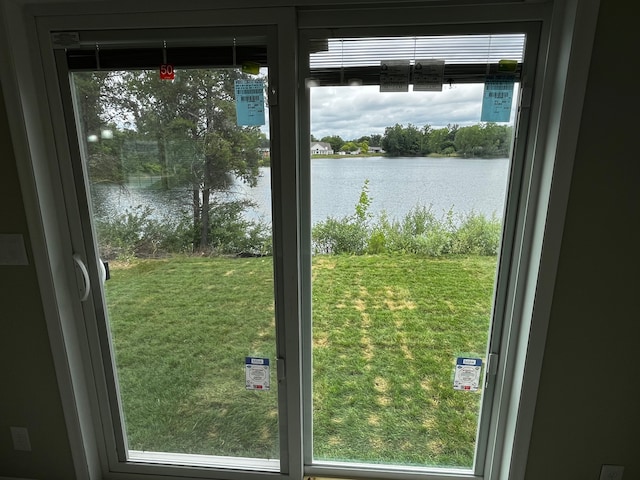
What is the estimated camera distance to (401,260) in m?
1.39

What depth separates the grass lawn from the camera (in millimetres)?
1416

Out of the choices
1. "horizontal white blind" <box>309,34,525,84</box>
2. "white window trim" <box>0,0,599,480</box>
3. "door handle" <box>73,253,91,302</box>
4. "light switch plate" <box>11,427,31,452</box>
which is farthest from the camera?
"light switch plate" <box>11,427,31,452</box>

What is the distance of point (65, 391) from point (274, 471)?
1.00 m

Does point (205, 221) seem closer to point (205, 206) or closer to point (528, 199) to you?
point (205, 206)

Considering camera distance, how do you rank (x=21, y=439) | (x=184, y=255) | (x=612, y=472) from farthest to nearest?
(x=21, y=439)
(x=184, y=255)
(x=612, y=472)

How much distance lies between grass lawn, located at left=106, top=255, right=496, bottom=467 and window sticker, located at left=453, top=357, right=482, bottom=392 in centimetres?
3

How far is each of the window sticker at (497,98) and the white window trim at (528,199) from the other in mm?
99

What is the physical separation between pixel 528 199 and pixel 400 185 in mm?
462

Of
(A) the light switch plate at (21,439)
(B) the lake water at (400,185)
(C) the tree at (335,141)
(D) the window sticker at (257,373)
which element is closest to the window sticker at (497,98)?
(B) the lake water at (400,185)

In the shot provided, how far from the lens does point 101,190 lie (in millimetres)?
1419

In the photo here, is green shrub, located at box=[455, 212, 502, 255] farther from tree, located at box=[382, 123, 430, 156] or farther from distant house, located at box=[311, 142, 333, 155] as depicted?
distant house, located at box=[311, 142, 333, 155]

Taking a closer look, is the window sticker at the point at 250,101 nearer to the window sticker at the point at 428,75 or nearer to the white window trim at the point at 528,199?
the white window trim at the point at 528,199

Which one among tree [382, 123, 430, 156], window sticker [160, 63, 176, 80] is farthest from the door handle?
tree [382, 123, 430, 156]

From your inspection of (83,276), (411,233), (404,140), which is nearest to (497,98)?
(404,140)
